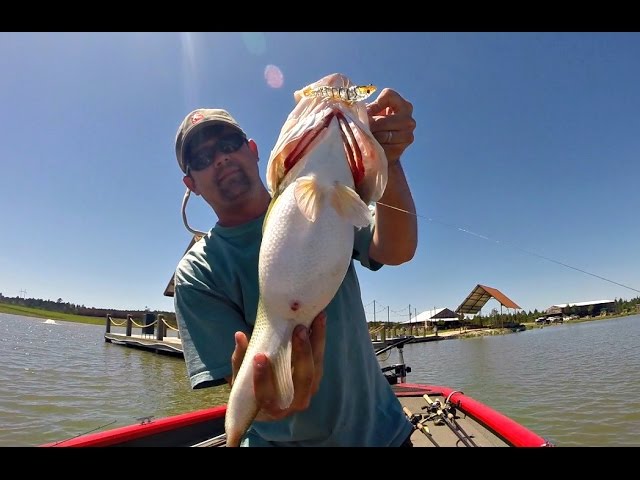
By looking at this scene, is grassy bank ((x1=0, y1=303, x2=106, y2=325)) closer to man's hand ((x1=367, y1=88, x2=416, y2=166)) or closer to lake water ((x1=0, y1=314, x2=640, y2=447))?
lake water ((x1=0, y1=314, x2=640, y2=447))

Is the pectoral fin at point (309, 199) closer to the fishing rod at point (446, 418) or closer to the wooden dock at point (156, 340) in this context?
the fishing rod at point (446, 418)

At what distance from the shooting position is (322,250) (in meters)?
1.61

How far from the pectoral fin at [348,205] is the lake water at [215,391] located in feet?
18.1

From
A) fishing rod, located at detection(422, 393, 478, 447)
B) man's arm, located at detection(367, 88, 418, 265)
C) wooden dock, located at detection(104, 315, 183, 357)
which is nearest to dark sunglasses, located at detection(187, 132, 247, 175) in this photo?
man's arm, located at detection(367, 88, 418, 265)

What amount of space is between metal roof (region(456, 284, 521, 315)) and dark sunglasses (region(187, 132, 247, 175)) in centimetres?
4731

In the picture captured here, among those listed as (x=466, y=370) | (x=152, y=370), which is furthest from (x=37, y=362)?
(x=466, y=370)

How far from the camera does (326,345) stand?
Result: 211 centimetres

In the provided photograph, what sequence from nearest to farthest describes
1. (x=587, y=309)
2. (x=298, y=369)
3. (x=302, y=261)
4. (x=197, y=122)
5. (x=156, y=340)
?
(x=302, y=261), (x=298, y=369), (x=197, y=122), (x=156, y=340), (x=587, y=309)

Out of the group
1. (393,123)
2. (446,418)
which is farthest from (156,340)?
(393,123)

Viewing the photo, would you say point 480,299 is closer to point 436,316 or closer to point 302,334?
point 436,316

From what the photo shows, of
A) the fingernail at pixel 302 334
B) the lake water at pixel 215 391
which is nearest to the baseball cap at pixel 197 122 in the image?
the fingernail at pixel 302 334

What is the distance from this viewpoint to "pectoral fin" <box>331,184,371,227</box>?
5.39 feet

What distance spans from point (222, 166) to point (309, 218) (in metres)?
1.14
